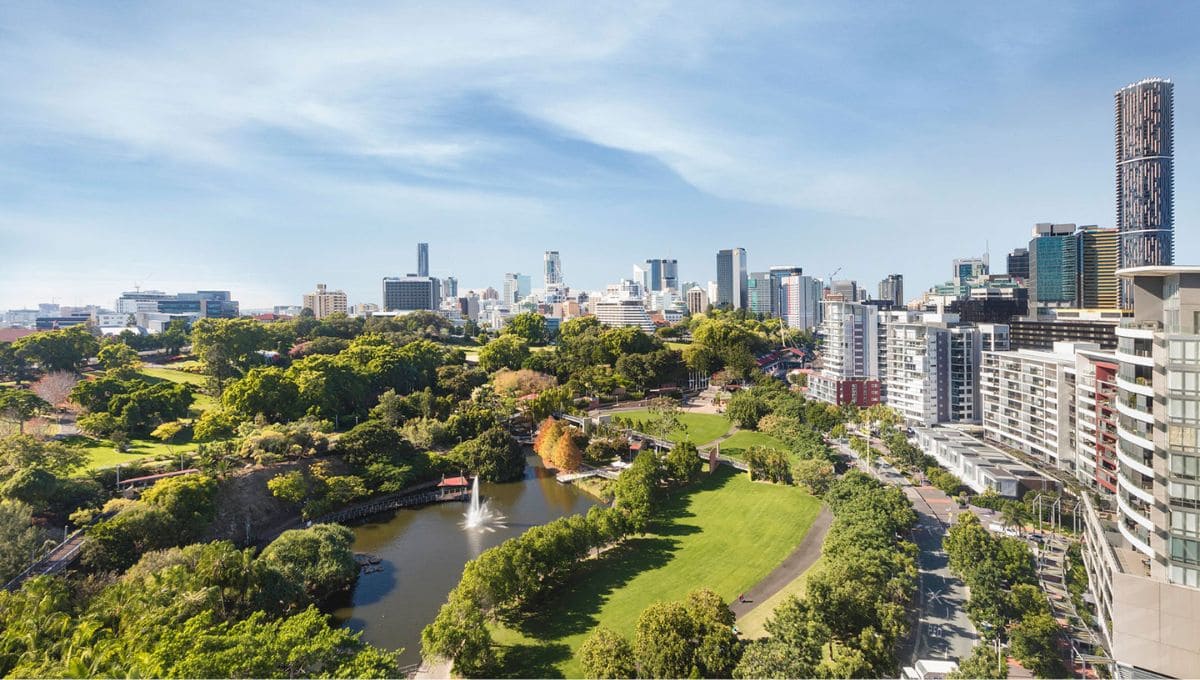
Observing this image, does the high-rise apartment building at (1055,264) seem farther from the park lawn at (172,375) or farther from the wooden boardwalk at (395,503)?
the park lawn at (172,375)

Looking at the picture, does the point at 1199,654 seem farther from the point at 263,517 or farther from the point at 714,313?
the point at 714,313

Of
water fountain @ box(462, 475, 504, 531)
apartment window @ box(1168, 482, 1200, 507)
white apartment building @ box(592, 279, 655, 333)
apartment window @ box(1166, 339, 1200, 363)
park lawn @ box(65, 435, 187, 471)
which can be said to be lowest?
water fountain @ box(462, 475, 504, 531)

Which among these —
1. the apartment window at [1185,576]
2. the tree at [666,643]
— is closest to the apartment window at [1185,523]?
the apartment window at [1185,576]

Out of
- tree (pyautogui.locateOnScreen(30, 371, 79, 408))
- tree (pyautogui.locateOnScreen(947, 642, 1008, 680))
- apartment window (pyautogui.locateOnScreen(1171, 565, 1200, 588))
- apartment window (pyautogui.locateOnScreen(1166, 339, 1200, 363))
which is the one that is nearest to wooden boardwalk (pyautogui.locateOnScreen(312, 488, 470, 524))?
tree (pyautogui.locateOnScreen(30, 371, 79, 408))

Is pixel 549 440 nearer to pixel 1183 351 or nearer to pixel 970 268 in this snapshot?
pixel 1183 351

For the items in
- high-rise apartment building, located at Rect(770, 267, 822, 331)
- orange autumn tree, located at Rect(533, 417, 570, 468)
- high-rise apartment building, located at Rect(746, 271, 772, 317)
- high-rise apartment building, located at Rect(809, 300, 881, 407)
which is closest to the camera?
orange autumn tree, located at Rect(533, 417, 570, 468)

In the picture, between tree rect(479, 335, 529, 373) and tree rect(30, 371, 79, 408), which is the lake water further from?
tree rect(30, 371, 79, 408)
